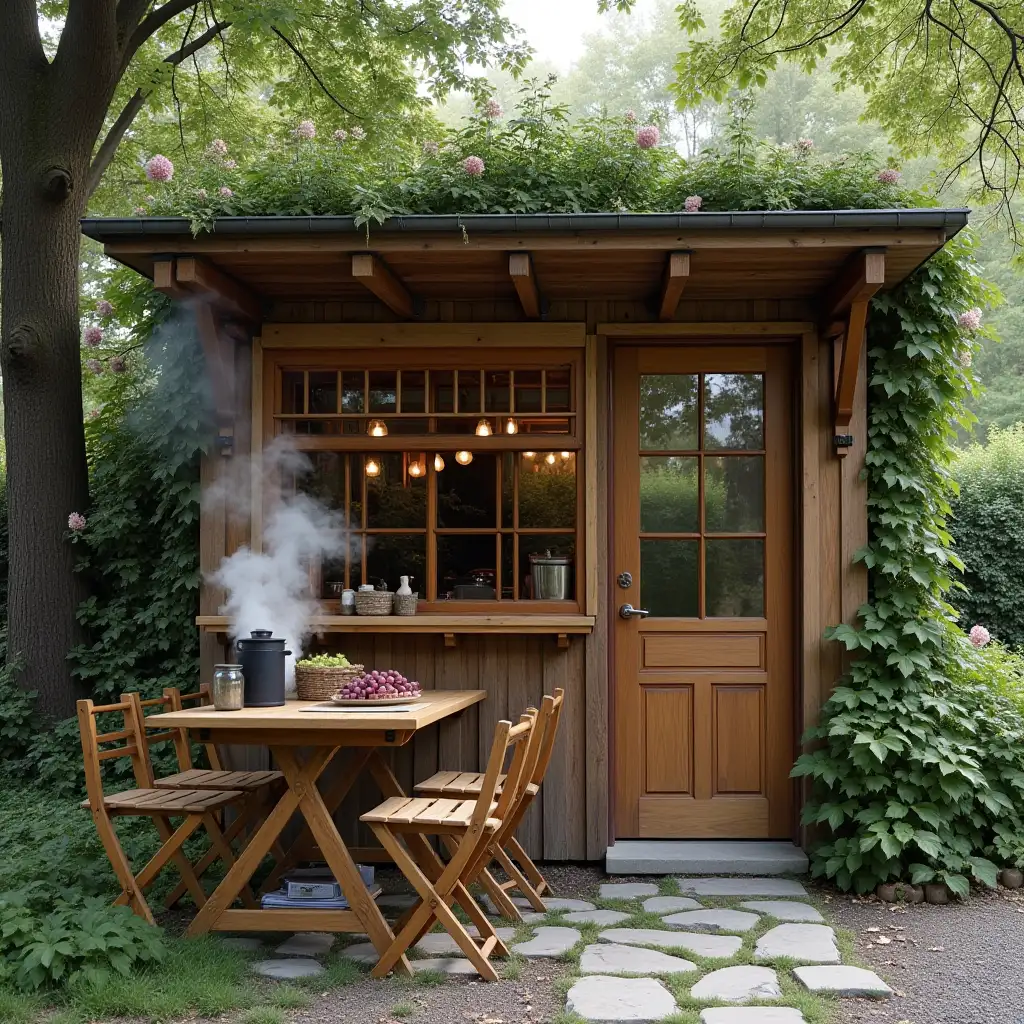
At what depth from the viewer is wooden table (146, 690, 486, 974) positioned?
4.33 m

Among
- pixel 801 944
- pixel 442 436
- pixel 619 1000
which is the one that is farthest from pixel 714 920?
pixel 442 436

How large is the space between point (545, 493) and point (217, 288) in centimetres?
212

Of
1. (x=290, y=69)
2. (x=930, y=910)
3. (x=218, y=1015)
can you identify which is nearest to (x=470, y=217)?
(x=218, y=1015)

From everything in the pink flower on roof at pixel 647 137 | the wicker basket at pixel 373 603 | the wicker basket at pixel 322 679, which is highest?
the pink flower on roof at pixel 647 137

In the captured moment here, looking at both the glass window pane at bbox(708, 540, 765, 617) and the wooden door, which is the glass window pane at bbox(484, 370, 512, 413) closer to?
the wooden door

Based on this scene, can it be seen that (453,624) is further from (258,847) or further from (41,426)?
(41,426)

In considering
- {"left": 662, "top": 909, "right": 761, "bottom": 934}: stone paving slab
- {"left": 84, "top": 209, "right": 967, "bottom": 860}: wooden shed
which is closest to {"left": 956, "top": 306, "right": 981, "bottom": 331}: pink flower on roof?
{"left": 84, "top": 209, "right": 967, "bottom": 860}: wooden shed

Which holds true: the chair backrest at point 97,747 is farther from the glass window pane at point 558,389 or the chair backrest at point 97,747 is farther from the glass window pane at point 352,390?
the glass window pane at point 558,389

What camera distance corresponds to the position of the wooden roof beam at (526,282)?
5.49 metres

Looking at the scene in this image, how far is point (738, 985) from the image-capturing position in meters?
4.21

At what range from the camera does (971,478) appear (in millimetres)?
10375

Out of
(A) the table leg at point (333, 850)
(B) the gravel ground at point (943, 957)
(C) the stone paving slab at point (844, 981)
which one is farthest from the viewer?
(A) the table leg at point (333, 850)

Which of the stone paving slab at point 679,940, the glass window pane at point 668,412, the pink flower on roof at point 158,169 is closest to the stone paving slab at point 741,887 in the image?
the stone paving slab at point 679,940

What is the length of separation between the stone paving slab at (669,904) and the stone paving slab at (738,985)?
2.80 ft
